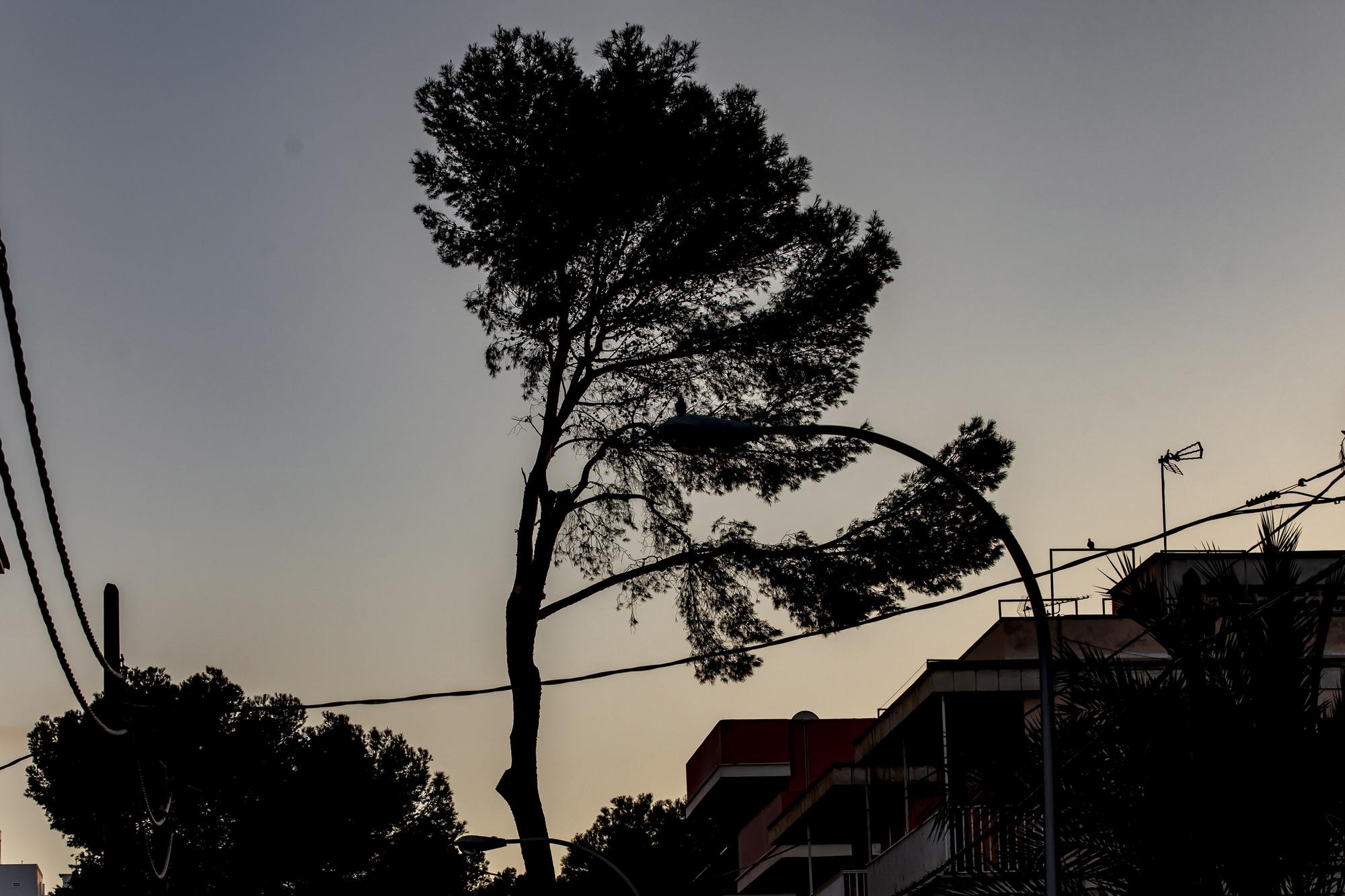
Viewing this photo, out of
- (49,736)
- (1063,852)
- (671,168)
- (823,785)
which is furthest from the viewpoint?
(49,736)

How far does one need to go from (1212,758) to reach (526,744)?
774 centimetres

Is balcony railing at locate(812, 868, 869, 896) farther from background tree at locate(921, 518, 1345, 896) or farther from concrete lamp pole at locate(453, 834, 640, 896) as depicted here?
background tree at locate(921, 518, 1345, 896)

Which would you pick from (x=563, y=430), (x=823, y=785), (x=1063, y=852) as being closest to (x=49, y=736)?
(x=823, y=785)

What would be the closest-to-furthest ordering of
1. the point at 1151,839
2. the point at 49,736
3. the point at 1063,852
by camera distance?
the point at 1151,839 < the point at 1063,852 < the point at 49,736

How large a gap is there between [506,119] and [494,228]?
4.02ft

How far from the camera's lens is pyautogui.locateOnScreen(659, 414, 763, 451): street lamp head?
973 cm

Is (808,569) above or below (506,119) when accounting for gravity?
below

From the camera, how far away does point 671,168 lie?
61.4ft

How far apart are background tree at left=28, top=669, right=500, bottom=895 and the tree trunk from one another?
2882 centimetres

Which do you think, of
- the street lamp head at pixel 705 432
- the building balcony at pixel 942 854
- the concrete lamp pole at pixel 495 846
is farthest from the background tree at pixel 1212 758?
A: the concrete lamp pole at pixel 495 846

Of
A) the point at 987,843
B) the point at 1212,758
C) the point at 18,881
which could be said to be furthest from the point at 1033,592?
the point at 18,881

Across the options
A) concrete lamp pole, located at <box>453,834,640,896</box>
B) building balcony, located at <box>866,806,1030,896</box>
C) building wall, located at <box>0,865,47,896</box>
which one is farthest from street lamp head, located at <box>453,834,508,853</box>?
building wall, located at <box>0,865,47,896</box>

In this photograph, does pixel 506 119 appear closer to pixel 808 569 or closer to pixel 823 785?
pixel 808 569

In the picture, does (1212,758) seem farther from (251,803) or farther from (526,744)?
(251,803)
